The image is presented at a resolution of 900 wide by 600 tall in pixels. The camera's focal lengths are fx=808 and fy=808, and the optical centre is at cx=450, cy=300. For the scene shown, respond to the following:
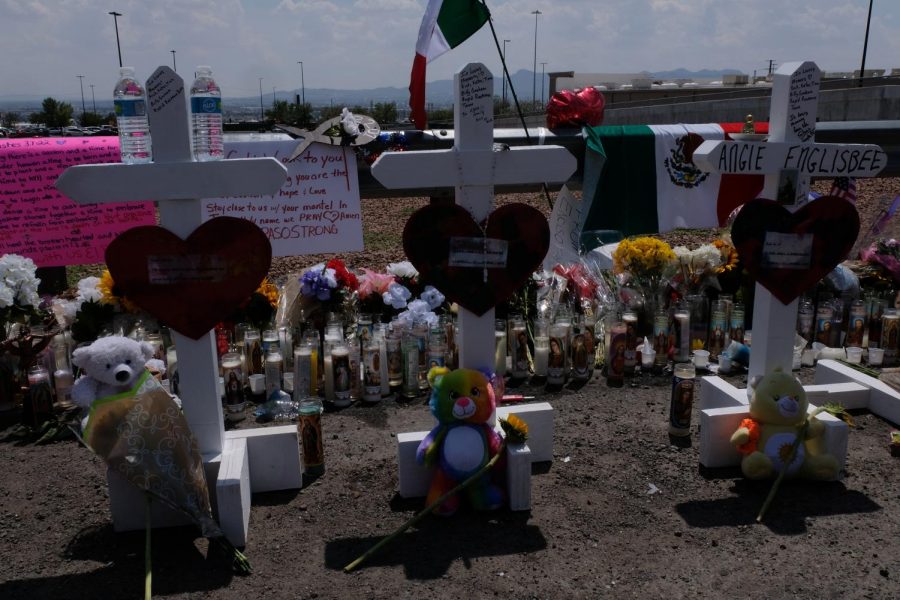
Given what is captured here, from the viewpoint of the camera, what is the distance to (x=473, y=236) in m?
3.38

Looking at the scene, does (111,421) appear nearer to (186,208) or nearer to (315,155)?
(186,208)

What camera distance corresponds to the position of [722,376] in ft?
16.2

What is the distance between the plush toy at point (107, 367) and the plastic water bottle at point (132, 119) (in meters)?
0.70

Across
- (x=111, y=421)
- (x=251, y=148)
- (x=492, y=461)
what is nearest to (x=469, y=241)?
(x=492, y=461)

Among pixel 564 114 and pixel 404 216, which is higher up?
pixel 564 114

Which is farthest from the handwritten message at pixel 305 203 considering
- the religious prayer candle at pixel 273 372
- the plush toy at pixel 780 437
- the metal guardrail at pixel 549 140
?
the plush toy at pixel 780 437

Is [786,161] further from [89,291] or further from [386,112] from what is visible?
[386,112]

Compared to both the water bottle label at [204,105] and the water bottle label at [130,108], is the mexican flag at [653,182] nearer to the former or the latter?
the water bottle label at [204,105]

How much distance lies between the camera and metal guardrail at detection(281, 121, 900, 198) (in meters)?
5.83

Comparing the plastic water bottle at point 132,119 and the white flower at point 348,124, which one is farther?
the white flower at point 348,124

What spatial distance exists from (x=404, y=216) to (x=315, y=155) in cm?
570

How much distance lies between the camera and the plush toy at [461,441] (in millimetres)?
3182

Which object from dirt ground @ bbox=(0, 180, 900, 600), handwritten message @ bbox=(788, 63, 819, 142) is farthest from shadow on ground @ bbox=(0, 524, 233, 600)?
handwritten message @ bbox=(788, 63, 819, 142)

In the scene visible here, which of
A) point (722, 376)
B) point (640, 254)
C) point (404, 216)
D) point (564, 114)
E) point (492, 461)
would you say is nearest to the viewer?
point (492, 461)
